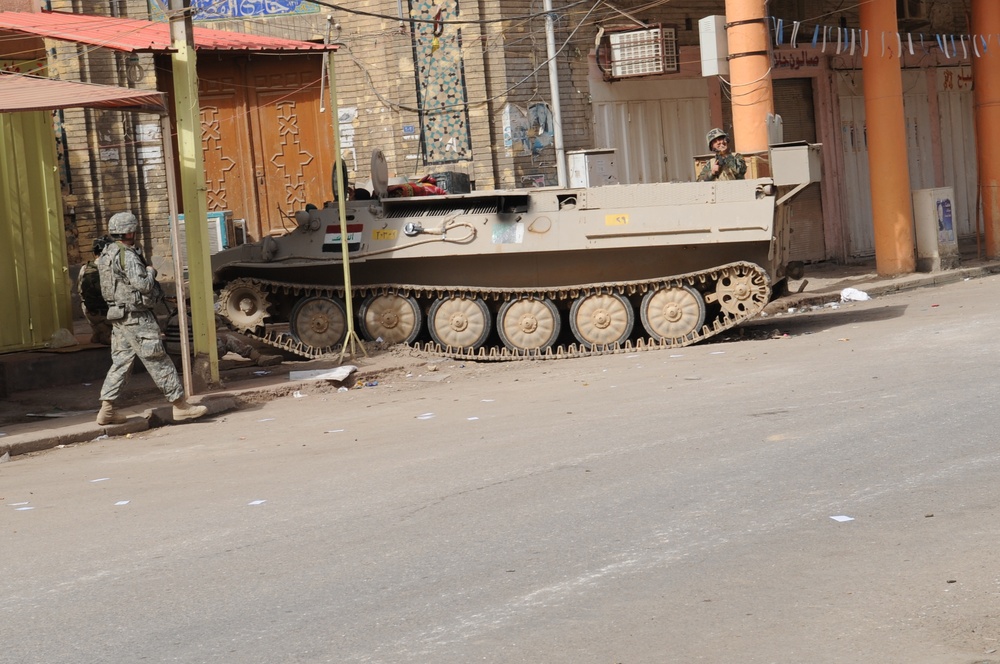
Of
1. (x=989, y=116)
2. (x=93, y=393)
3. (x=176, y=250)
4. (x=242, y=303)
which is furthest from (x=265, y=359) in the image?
(x=989, y=116)

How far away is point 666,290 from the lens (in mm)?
13352

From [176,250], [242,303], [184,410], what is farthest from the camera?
[242,303]

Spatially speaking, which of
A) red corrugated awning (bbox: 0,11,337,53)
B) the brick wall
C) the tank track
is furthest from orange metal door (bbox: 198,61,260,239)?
the tank track

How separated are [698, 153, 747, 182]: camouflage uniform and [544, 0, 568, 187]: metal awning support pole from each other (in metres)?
4.74

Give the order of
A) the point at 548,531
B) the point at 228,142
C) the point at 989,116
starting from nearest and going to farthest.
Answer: the point at 548,531 → the point at 228,142 → the point at 989,116

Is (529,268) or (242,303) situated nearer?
(529,268)

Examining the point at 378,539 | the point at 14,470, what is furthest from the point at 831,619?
the point at 14,470

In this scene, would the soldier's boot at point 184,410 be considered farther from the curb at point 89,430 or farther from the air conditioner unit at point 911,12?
the air conditioner unit at point 911,12

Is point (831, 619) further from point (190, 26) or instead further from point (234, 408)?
point (190, 26)

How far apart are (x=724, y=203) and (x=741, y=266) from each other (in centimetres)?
67

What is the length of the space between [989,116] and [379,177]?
464 inches

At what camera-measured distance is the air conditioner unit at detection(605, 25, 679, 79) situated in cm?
1891

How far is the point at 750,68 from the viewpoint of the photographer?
55.7 feet

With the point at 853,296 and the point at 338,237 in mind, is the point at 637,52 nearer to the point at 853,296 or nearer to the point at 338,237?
the point at 853,296
